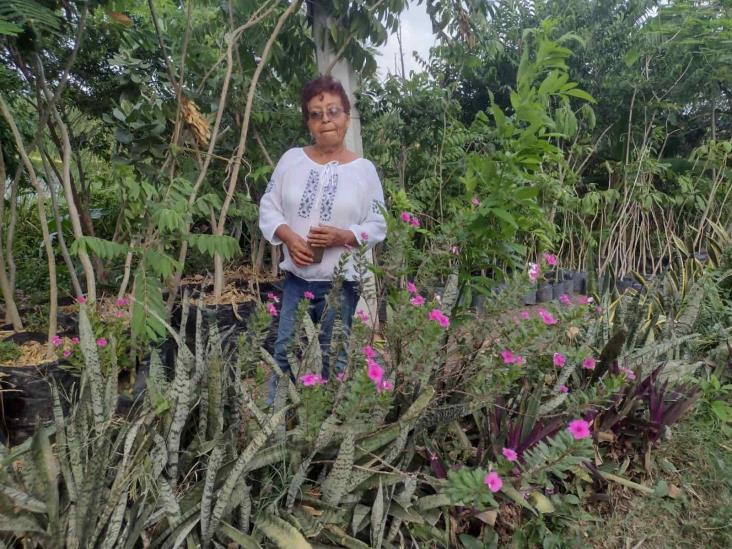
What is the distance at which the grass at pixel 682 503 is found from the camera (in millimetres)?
1753

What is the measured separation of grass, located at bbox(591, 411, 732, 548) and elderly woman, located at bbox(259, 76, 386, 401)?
1121mm

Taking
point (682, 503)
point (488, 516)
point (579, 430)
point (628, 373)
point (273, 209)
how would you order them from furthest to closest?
point (273, 209), point (682, 503), point (628, 373), point (488, 516), point (579, 430)

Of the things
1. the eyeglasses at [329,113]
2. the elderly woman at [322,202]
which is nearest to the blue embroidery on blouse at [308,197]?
the elderly woman at [322,202]

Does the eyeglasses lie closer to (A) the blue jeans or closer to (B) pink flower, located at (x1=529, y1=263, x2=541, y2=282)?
(A) the blue jeans

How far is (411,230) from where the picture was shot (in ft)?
5.65

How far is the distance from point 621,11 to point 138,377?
16.8ft

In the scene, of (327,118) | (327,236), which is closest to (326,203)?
(327,236)

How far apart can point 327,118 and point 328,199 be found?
32 cm

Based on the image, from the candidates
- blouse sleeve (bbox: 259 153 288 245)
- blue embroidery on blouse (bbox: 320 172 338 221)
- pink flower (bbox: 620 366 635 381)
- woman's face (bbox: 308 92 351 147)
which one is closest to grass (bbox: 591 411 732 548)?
pink flower (bbox: 620 366 635 381)

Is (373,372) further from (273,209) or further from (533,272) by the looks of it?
(273,209)

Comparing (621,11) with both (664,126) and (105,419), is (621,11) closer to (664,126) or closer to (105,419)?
(664,126)

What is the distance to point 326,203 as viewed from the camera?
205 centimetres

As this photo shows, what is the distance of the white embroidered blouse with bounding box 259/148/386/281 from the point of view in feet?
6.73

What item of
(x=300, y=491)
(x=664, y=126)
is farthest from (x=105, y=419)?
(x=664, y=126)
